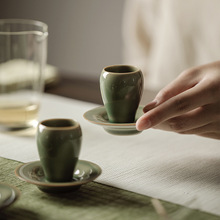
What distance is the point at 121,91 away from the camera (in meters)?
0.90

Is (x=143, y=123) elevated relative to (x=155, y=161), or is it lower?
elevated

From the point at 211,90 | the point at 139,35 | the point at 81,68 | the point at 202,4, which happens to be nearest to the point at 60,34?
the point at 81,68

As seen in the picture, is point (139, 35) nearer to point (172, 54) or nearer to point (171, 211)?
point (172, 54)

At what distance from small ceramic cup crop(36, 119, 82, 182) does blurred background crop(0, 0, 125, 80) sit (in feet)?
7.18

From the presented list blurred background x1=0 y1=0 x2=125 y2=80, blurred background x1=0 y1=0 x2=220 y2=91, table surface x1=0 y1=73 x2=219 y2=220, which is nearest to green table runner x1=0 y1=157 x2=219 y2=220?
table surface x1=0 y1=73 x2=219 y2=220

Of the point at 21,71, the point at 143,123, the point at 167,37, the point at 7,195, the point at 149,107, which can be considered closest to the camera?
the point at 7,195

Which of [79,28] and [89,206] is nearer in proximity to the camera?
[89,206]

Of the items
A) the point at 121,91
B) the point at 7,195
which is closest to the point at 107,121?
the point at 121,91

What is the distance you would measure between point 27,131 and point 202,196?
53cm

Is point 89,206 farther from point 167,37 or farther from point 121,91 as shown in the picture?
point 167,37

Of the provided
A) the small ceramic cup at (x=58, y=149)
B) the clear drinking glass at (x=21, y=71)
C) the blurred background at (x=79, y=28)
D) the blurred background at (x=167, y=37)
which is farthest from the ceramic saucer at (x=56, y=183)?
the blurred background at (x=79, y=28)

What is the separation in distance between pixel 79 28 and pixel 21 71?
6.83ft

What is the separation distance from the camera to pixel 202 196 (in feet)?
2.57

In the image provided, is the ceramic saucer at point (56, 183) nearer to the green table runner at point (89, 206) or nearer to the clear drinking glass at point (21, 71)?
the green table runner at point (89, 206)
